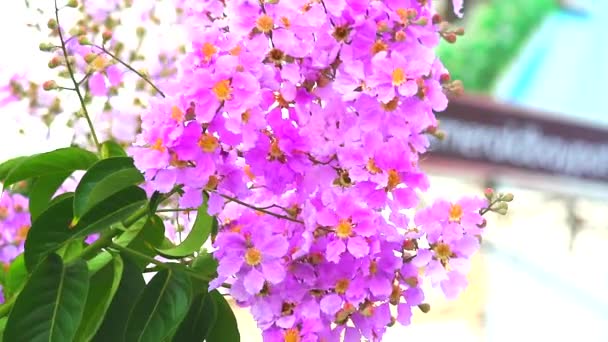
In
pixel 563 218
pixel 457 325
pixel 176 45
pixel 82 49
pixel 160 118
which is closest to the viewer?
pixel 160 118

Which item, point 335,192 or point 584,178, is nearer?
point 335,192

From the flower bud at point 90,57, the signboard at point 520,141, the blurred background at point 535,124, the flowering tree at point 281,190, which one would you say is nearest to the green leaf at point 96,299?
the flowering tree at point 281,190

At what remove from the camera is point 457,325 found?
226cm

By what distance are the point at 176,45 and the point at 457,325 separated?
166 centimetres

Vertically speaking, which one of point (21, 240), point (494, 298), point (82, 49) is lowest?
point (494, 298)

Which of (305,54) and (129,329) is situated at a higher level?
(305,54)

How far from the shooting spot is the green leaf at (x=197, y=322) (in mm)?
522

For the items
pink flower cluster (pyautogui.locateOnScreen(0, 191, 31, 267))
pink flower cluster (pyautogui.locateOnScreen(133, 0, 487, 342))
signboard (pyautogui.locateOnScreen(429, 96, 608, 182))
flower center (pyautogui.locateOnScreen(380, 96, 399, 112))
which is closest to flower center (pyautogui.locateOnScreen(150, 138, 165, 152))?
pink flower cluster (pyautogui.locateOnScreen(133, 0, 487, 342))

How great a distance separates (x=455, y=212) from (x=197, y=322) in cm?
15

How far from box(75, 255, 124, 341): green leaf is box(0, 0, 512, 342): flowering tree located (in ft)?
0.03

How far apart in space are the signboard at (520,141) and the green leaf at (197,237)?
226 centimetres

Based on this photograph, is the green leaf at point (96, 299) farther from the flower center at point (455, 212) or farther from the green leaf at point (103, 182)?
the flower center at point (455, 212)

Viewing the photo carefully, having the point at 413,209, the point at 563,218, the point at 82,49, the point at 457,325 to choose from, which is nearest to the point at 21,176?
the point at 82,49

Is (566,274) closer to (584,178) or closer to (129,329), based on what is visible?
(584,178)
